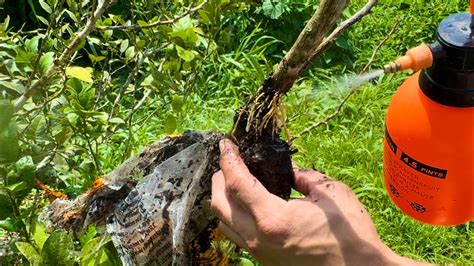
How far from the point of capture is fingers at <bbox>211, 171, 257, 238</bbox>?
1329 mm

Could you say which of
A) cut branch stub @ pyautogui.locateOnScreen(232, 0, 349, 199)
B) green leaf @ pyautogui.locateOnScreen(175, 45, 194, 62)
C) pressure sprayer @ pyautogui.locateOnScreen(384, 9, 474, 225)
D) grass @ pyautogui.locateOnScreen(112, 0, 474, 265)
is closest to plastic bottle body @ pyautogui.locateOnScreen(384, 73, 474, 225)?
pressure sprayer @ pyautogui.locateOnScreen(384, 9, 474, 225)

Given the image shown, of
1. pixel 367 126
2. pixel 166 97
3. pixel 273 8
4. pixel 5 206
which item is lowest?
pixel 367 126

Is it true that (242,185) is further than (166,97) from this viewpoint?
No

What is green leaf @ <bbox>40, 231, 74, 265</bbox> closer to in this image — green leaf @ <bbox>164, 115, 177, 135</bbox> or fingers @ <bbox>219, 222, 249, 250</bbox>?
fingers @ <bbox>219, 222, 249, 250</bbox>

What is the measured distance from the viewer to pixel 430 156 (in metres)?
1.40

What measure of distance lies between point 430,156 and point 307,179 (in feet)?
0.81

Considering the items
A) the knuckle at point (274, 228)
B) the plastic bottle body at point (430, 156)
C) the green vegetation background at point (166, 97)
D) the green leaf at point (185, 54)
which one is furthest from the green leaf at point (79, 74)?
the plastic bottle body at point (430, 156)

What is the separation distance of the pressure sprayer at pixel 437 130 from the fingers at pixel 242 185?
1.03 ft

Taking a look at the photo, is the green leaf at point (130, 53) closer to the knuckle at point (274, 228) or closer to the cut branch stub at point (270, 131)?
the cut branch stub at point (270, 131)

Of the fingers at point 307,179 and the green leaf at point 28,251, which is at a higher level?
the fingers at point 307,179

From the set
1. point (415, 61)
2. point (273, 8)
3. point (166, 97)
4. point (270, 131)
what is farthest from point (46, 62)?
point (273, 8)

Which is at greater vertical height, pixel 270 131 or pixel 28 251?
pixel 270 131

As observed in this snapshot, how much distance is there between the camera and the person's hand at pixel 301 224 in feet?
4.18

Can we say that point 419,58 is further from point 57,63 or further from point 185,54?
point 57,63
